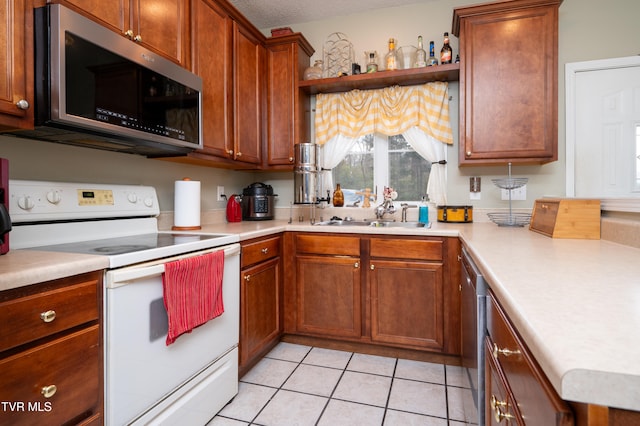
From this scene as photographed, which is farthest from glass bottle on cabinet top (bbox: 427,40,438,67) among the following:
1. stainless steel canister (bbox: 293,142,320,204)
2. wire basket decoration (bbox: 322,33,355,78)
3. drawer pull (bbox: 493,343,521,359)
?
drawer pull (bbox: 493,343,521,359)

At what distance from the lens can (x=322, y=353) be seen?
7.72 feet

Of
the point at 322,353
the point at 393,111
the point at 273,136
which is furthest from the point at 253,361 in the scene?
the point at 393,111

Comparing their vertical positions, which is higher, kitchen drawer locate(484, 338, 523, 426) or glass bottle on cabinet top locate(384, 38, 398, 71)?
glass bottle on cabinet top locate(384, 38, 398, 71)

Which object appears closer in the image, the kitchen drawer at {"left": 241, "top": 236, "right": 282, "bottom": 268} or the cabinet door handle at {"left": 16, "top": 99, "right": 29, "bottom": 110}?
the cabinet door handle at {"left": 16, "top": 99, "right": 29, "bottom": 110}

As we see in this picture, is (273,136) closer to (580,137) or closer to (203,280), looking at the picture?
(203,280)

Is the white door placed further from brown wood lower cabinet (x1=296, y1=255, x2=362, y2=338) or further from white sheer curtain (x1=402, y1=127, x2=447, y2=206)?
brown wood lower cabinet (x1=296, y1=255, x2=362, y2=338)

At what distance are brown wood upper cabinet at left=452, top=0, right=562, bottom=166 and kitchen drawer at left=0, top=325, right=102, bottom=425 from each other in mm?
2322

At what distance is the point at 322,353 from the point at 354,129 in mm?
1809

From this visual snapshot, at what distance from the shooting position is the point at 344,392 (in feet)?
6.14

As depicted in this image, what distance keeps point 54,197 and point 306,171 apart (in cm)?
166

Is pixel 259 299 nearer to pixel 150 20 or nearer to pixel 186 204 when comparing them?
pixel 186 204

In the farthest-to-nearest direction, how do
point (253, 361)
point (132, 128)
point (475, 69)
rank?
1. point (475, 69)
2. point (253, 361)
3. point (132, 128)

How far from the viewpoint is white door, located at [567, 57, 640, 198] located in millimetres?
2355

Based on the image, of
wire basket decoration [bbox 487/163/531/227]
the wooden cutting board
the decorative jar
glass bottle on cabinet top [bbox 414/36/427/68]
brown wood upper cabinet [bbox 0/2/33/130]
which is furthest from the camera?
the decorative jar
